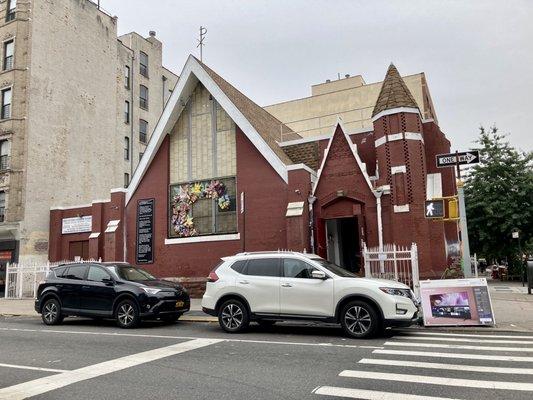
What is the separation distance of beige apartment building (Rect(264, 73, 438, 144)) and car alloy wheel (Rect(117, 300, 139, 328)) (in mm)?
27047

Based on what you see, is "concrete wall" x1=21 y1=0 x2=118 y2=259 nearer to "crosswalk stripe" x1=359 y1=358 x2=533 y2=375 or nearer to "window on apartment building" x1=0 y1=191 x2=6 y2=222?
"window on apartment building" x1=0 y1=191 x2=6 y2=222

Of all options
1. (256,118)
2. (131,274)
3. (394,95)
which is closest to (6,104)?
(256,118)

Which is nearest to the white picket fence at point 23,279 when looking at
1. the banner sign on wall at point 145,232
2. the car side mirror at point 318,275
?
the banner sign on wall at point 145,232

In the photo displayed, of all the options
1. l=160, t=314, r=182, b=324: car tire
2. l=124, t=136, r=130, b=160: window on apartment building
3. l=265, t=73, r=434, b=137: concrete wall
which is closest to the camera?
l=160, t=314, r=182, b=324: car tire

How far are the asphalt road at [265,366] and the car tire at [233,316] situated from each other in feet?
1.09

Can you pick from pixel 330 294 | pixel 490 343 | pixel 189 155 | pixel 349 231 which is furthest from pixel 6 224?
pixel 490 343

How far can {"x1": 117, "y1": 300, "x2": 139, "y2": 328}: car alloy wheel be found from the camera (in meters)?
12.1

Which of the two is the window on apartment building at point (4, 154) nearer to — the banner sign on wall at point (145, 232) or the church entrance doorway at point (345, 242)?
the banner sign on wall at point (145, 232)

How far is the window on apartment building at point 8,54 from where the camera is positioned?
28969 millimetres

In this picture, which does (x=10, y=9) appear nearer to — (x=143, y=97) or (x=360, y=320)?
(x=143, y=97)

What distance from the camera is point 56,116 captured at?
97.7 ft

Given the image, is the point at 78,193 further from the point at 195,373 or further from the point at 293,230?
the point at 195,373

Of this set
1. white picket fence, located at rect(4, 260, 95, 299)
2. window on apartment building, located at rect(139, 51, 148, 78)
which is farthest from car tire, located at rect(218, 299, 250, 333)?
Result: window on apartment building, located at rect(139, 51, 148, 78)

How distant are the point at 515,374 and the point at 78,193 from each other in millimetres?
29058
